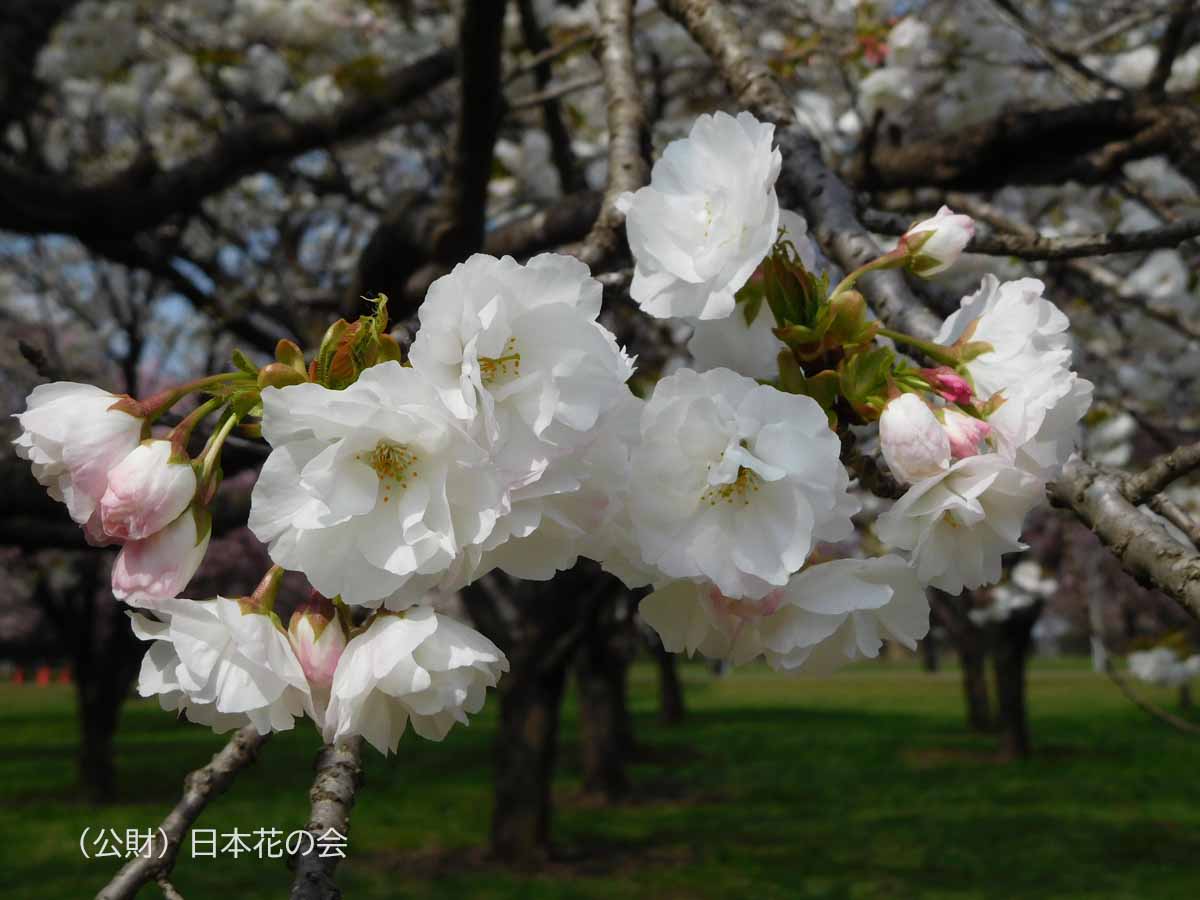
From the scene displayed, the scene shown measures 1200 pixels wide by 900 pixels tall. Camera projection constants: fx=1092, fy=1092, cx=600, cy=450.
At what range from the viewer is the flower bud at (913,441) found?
0.79 meters

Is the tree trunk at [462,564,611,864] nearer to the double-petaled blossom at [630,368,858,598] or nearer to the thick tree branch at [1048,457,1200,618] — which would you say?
the thick tree branch at [1048,457,1200,618]

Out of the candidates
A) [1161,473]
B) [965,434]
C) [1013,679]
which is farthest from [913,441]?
[1013,679]

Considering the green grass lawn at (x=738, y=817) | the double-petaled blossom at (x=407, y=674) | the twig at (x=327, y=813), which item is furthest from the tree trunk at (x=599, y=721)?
the double-petaled blossom at (x=407, y=674)

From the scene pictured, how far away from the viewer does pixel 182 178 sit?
149 inches

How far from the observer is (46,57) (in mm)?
6395

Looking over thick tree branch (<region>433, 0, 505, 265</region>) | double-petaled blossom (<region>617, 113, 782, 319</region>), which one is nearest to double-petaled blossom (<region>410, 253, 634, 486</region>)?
double-petaled blossom (<region>617, 113, 782, 319</region>)

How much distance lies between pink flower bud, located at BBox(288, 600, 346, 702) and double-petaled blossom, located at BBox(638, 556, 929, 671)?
24 centimetres

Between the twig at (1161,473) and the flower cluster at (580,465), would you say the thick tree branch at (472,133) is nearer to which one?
the flower cluster at (580,465)

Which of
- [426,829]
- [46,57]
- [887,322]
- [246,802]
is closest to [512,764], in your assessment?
[426,829]

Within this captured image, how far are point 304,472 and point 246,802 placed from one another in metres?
10.5

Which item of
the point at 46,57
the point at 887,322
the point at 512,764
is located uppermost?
the point at 46,57

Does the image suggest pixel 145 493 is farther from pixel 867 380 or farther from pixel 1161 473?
pixel 1161 473

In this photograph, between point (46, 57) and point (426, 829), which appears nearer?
point (46, 57)

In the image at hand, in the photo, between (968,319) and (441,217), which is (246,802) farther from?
(968,319)
